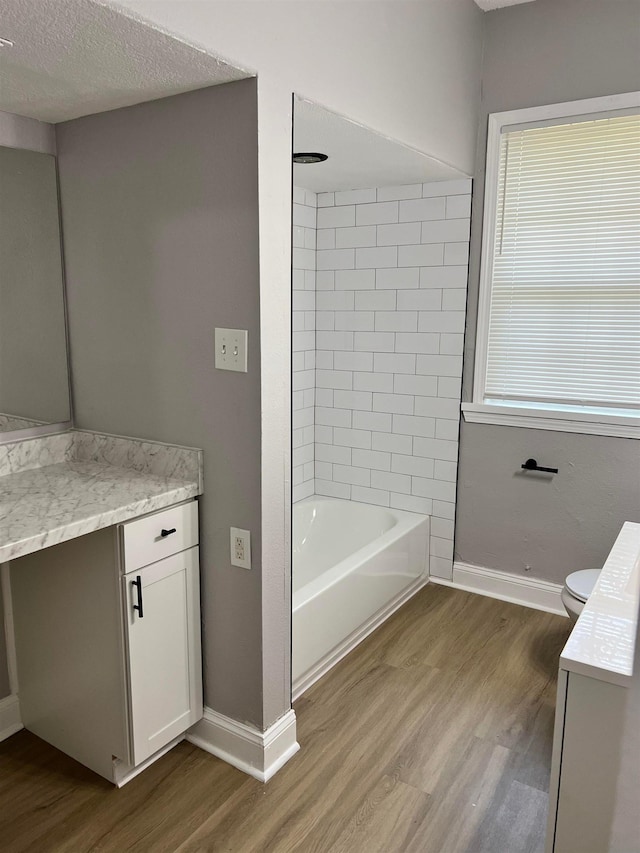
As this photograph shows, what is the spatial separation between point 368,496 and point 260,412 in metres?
1.81

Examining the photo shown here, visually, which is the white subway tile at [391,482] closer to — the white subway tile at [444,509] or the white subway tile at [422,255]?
the white subway tile at [444,509]

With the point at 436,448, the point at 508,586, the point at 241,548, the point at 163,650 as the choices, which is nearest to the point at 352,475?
the point at 436,448

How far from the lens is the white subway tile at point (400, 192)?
3270 mm

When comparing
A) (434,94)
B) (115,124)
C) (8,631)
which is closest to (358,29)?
(434,94)

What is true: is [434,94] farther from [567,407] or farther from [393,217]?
[567,407]

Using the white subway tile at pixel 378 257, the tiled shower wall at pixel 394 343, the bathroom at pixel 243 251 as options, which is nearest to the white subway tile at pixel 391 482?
the tiled shower wall at pixel 394 343

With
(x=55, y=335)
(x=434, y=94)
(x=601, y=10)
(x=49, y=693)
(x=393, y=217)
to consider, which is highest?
(x=601, y=10)

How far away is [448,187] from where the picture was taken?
3.20 metres

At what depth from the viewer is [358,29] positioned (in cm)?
214

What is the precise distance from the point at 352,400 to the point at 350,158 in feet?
4.31

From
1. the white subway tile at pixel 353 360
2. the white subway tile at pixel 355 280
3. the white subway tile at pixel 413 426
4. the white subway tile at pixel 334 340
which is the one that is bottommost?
the white subway tile at pixel 413 426

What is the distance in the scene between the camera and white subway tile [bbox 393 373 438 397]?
3.38m

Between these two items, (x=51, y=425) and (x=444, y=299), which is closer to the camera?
(x=51, y=425)

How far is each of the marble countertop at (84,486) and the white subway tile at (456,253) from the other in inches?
69.7
